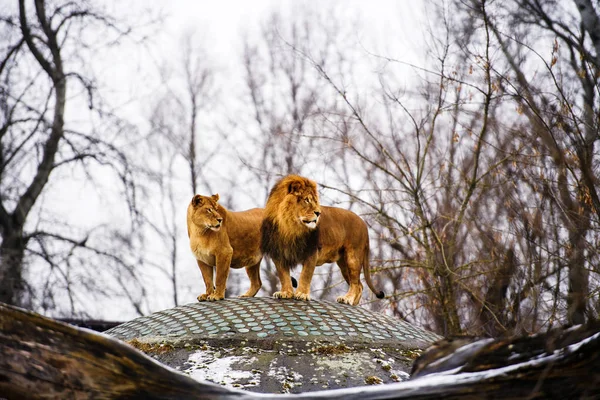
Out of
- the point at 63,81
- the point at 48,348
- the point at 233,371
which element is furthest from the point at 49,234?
the point at 48,348

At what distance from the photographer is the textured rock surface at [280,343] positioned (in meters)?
4.28

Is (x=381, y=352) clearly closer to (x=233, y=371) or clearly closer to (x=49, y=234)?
(x=233, y=371)

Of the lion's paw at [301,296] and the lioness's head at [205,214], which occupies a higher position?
the lioness's head at [205,214]

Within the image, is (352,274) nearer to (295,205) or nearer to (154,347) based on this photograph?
(295,205)

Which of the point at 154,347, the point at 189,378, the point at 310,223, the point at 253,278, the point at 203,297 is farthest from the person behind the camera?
the point at 253,278

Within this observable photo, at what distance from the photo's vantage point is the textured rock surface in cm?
428

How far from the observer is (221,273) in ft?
18.4

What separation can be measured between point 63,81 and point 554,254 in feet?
33.3

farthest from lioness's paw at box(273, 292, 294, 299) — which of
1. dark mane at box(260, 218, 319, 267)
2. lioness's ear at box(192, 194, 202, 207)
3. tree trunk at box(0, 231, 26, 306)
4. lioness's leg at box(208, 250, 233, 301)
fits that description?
tree trunk at box(0, 231, 26, 306)

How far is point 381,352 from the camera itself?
15.4ft

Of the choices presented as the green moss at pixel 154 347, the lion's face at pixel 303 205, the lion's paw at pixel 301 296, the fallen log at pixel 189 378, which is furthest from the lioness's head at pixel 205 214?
the fallen log at pixel 189 378

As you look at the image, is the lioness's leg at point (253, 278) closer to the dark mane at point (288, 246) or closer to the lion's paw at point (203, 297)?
the lion's paw at point (203, 297)

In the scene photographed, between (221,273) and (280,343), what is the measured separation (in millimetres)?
1158

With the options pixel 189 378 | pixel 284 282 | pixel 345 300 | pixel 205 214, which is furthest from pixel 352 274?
pixel 189 378
